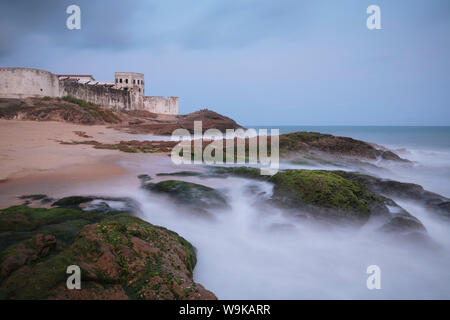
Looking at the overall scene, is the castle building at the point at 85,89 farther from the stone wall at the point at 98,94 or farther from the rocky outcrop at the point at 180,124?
the rocky outcrop at the point at 180,124

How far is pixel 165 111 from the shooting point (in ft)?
156

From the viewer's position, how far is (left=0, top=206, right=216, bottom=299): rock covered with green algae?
205 cm

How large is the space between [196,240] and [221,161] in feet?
20.1

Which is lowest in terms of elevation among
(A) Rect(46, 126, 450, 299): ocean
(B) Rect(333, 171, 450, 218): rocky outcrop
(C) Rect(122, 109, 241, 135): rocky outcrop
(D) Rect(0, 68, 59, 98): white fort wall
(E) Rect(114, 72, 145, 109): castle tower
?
(A) Rect(46, 126, 450, 299): ocean

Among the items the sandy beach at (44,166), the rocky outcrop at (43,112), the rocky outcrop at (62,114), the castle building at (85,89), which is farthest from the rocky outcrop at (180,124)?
the sandy beach at (44,166)

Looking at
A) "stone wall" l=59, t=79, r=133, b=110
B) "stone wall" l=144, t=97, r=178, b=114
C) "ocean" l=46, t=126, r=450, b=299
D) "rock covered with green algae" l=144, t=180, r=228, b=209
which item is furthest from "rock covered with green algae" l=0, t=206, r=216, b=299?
"stone wall" l=144, t=97, r=178, b=114

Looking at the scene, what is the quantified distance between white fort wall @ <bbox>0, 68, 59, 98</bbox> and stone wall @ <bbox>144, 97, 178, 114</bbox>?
63.3 ft

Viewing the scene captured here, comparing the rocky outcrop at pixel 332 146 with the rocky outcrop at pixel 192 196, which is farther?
the rocky outcrop at pixel 332 146

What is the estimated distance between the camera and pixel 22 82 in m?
25.3

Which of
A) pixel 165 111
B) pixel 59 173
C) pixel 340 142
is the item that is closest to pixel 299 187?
pixel 59 173

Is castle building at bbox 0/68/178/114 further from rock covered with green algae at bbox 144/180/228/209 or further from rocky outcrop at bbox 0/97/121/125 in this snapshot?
rock covered with green algae at bbox 144/180/228/209

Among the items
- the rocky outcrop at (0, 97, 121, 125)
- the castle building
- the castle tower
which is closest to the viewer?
the rocky outcrop at (0, 97, 121, 125)

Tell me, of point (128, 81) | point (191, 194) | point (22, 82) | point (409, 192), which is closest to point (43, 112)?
point (22, 82)

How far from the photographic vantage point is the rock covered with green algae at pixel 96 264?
2047mm
